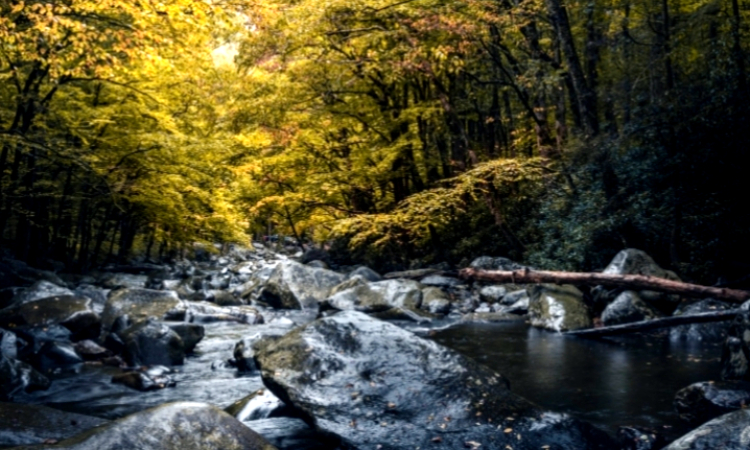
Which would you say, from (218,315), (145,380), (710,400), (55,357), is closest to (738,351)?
(710,400)

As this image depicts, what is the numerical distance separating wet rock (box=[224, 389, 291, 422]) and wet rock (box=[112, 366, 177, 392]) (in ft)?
5.06

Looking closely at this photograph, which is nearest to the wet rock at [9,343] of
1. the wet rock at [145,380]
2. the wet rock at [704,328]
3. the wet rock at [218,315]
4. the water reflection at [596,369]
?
the wet rock at [145,380]

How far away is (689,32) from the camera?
1276 cm

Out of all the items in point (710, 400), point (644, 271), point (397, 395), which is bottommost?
point (397, 395)

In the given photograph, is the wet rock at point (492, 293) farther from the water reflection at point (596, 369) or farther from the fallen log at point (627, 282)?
the water reflection at point (596, 369)

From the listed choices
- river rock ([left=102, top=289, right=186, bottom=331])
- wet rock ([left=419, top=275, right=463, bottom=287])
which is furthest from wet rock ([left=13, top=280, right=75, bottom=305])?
wet rock ([left=419, top=275, right=463, bottom=287])

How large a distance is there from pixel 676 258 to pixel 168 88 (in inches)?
525

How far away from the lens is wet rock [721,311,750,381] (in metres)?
7.15

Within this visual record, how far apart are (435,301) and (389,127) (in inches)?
289

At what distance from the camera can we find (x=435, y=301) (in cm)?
1436

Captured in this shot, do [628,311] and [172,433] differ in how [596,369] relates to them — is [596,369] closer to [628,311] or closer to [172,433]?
[628,311]

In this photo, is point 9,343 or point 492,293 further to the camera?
point 492,293

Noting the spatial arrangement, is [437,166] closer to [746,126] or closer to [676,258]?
[676,258]

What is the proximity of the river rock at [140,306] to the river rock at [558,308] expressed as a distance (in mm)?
6303
